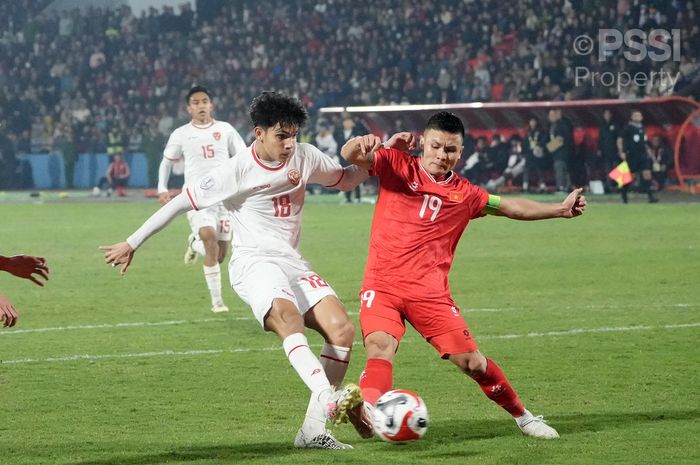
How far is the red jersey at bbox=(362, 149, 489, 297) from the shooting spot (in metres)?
6.73

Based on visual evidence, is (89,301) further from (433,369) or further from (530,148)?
(530,148)

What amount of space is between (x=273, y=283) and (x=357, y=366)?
261 centimetres

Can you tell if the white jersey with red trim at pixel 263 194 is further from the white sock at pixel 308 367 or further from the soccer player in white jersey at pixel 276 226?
the white sock at pixel 308 367

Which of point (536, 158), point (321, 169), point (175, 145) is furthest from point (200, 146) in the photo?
point (536, 158)

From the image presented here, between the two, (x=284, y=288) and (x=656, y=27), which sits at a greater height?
(x=656, y=27)

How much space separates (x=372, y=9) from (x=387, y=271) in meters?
33.2

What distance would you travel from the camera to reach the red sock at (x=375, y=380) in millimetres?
6328

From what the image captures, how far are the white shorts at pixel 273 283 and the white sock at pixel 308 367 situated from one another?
0.82 ft

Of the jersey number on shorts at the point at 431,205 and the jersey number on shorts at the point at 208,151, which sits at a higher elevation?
the jersey number on shorts at the point at 431,205

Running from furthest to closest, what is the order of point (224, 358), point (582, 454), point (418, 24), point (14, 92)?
point (14, 92) < point (418, 24) < point (224, 358) < point (582, 454)

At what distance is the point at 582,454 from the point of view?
20.0ft

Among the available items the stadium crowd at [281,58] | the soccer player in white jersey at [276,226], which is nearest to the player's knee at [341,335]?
the soccer player in white jersey at [276,226]

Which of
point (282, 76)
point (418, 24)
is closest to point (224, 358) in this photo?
point (418, 24)

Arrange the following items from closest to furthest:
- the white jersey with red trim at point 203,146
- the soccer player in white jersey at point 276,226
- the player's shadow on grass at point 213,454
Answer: the player's shadow on grass at point 213,454 < the soccer player in white jersey at point 276,226 < the white jersey with red trim at point 203,146
